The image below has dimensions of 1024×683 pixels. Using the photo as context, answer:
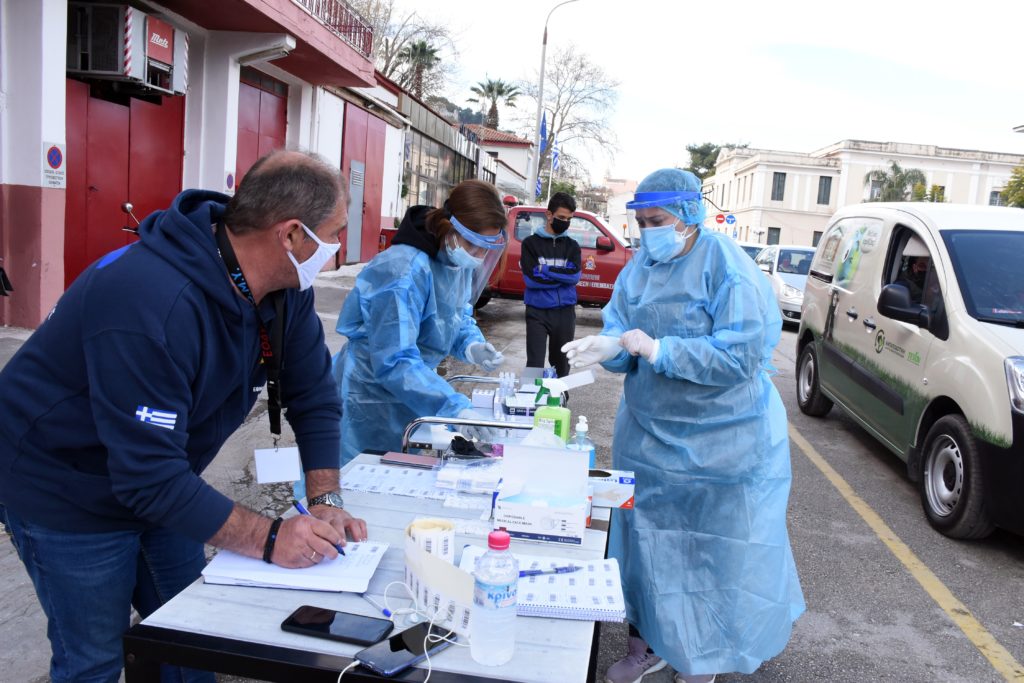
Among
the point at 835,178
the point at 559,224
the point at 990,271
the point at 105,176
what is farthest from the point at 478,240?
the point at 835,178

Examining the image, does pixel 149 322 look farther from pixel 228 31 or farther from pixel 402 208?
pixel 402 208

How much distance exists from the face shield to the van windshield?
3.18m

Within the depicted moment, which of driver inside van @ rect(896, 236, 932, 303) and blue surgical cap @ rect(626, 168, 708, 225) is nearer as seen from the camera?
blue surgical cap @ rect(626, 168, 708, 225)

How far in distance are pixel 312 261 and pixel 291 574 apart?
2.41 ft

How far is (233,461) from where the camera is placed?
492cm

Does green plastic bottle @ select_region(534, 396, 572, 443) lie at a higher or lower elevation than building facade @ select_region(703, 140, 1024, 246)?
lower

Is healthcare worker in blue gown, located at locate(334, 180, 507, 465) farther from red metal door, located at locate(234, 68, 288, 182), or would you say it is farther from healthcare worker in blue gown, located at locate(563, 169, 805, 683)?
red metal door, located at locate(234, 68, 288, 182)

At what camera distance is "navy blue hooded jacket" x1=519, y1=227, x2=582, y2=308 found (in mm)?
7192

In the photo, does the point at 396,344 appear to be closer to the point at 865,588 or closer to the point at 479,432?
the point at 479,432

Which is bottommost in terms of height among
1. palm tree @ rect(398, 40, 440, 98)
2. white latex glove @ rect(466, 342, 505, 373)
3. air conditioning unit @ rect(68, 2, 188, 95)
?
white latex glove @ rect(466, 342, 505, 373)

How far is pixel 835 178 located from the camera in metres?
60.9

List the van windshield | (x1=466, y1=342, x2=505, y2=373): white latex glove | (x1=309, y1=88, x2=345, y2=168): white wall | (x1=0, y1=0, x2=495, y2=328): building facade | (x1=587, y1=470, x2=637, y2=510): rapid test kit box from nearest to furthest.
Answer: (x1=587, y1=470, x2=637, y2=510): rapid test kit box → (x1=466, y1=342, x2=505, y2=373): white latex glove → the van windshield → (x1=0, y1=0, x2=495, y2=328): building facade → (x1=309, y1=88, x2=345, y2=168): white wall

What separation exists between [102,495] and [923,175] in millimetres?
64712

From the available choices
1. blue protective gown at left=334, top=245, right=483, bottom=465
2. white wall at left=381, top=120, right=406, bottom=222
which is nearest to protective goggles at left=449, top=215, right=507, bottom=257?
blue protective gown at left=334, top=245, right=483, bottom=465
